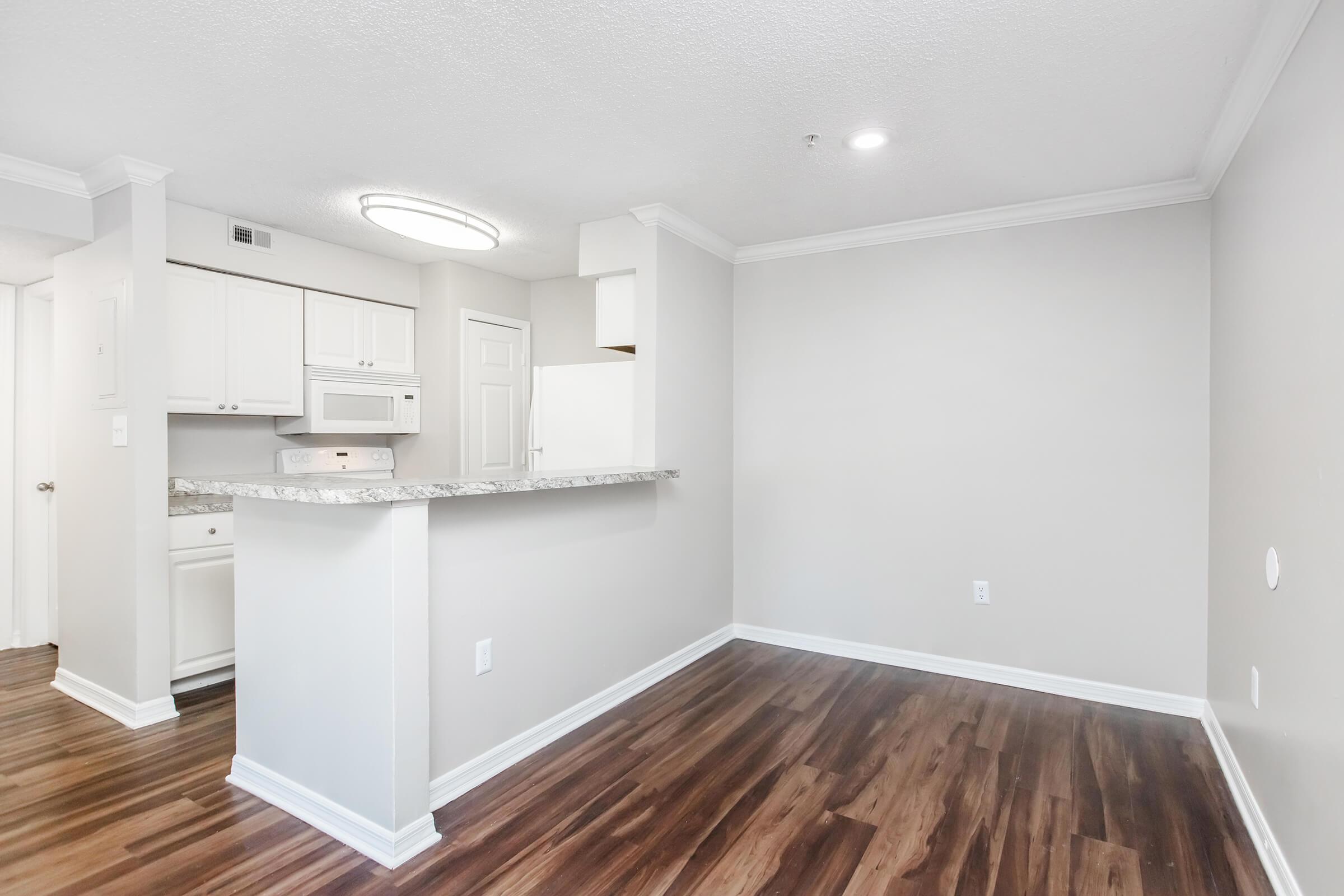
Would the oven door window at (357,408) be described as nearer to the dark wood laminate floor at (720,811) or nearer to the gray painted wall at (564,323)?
the gray painted wall at (564,323)

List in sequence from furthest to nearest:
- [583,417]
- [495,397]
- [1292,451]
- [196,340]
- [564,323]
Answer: [564,323] → [495,397] → [583,417] → [196,340] → [1292,451]

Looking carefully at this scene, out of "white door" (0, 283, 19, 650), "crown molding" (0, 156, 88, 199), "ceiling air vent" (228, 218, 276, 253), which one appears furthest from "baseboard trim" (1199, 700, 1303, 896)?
"white door" (0, 283, 19, 650)

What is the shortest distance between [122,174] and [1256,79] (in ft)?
13.2

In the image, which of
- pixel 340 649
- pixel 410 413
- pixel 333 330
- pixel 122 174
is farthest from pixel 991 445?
pixel 122 174

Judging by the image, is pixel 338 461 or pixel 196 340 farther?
pixel 338 461

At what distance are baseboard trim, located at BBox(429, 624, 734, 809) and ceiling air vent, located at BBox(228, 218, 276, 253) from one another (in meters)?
2.79

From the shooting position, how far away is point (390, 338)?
424 centimetres

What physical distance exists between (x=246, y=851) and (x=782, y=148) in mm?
2902

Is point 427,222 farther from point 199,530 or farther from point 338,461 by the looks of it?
point 338,461

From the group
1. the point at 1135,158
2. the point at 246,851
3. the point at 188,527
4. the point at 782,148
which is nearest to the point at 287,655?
the point at 246,851

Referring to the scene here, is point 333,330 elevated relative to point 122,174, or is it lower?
lower

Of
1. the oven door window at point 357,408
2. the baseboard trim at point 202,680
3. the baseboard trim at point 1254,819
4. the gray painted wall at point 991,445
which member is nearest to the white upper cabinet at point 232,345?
the oven door window at point 357,408

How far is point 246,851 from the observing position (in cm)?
197

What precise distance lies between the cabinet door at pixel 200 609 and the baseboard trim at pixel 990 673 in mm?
2680
